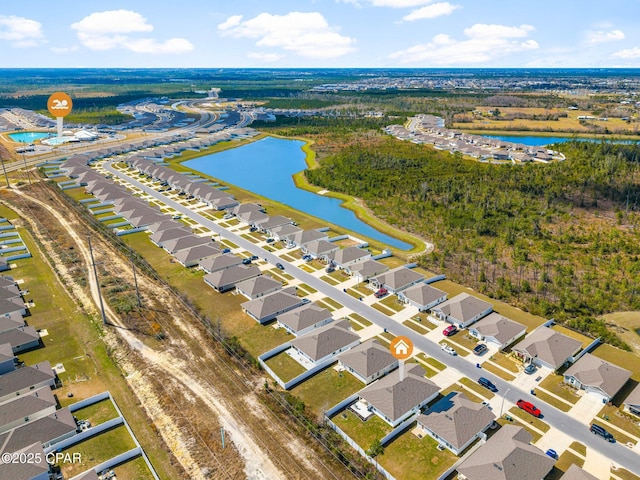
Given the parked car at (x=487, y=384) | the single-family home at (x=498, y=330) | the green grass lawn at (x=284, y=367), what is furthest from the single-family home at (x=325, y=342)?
the single-family home at (x=498, y=330)

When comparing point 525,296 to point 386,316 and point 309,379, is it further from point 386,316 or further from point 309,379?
point 309,379

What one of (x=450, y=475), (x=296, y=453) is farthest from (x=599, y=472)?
(x=296, y=453)

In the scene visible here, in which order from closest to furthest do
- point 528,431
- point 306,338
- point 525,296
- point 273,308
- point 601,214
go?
point 528,431 → point 306,338 → point 273,308 → point 525,296 → point 601,214

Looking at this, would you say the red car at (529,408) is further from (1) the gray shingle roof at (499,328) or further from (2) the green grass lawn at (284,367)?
(2) the green grass lawn at (284,367)

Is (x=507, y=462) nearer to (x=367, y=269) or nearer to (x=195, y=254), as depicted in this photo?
(x=367, y=269)

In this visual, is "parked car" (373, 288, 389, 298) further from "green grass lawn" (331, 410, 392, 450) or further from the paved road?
"green grass lawn" (331, 410, 392, 450)

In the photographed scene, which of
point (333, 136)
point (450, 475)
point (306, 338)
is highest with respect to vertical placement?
point (333, 136)
